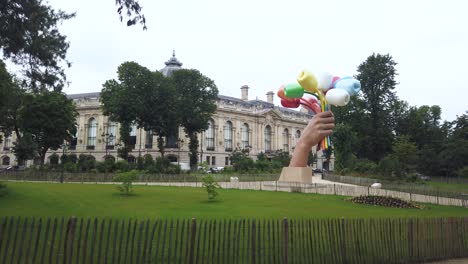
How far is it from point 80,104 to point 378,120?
176ft

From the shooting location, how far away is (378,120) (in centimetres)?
6228

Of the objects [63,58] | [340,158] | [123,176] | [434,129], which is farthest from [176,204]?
[434,129]

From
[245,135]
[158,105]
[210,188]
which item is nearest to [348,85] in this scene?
[210,188]

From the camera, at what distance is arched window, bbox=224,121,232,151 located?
80875 millimetres

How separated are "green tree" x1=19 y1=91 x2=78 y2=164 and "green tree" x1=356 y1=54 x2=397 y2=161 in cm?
4310

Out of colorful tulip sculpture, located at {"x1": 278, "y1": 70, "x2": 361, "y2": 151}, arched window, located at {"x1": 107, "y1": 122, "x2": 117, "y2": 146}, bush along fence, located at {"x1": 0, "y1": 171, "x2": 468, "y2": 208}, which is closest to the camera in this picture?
bush along fence, located at {"x1": 0, "y1": 171, "x2": 468, "y2": 208}

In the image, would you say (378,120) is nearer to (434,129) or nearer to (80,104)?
(434,129)

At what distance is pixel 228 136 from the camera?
81.5 metres

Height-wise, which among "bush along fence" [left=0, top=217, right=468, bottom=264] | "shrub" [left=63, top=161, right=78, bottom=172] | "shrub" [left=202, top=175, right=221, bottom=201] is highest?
"shrub" [left=63, top=161, right=78, bottom=172]

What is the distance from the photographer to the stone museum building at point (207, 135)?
2916 inches

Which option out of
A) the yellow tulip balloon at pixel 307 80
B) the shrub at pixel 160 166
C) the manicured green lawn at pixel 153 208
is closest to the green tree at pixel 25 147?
the shrub at pixel 160 166

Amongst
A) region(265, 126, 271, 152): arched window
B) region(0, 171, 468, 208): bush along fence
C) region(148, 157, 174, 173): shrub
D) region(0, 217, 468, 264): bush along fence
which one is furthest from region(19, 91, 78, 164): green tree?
region(0, 217, 468, 264): bush along fence

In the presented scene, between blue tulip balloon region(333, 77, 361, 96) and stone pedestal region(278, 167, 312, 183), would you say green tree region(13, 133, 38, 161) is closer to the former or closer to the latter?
stone pedestal region(278, 167, 312, 183)

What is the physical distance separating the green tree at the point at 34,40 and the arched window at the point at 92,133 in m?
63.3
